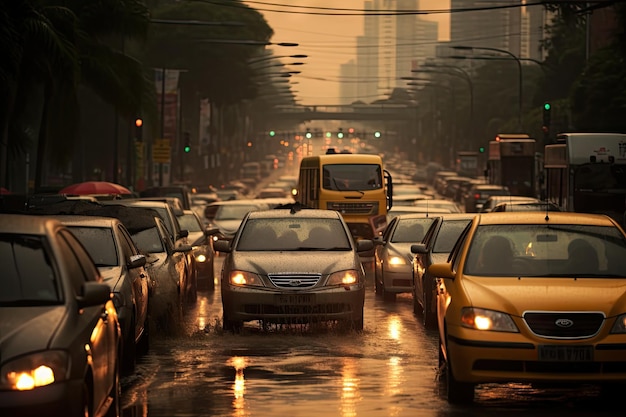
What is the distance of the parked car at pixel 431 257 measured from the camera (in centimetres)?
1961

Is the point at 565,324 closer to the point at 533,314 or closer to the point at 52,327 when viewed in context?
the point at 533,314

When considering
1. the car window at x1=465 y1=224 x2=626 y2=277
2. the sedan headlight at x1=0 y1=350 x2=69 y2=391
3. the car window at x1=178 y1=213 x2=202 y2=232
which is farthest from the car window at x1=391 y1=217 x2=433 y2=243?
the sedan headlight at x1=0 y1=350 x2=69 y2=391

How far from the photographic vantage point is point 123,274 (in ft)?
48.9

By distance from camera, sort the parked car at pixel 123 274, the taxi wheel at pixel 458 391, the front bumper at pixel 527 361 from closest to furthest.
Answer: the front bumper at pixel 527 361, the taxi wheel at pixel 458 391, the parked car at pixel 123 274

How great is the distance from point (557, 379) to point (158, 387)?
3614 millimetres

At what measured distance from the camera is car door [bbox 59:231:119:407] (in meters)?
9.54

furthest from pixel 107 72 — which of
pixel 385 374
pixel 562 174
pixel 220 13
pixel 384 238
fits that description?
pixel 220 13

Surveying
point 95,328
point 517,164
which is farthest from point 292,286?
point 517,164

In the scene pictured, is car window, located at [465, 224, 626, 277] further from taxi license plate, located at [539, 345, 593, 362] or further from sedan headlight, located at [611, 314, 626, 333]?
taxi license plate, located at [539, 345, 593, 362]

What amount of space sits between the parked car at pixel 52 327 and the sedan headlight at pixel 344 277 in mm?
7670

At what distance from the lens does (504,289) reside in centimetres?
1240

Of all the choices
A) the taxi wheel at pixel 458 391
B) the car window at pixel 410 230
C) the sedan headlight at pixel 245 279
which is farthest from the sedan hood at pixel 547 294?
Answer: the car window at pixel 410 230

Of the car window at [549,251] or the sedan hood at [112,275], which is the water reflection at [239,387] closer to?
the sedan hood at [112,275]

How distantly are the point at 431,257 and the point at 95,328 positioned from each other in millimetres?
11292
